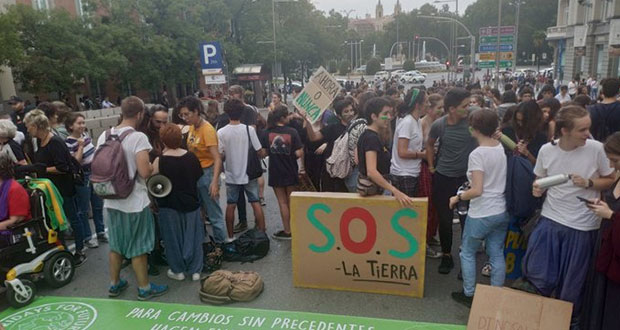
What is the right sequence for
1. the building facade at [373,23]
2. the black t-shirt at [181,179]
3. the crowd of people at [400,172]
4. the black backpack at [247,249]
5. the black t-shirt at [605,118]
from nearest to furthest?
the crowd of people at [400,172] < the black t-shirt at [181,179] < the black backpack at [247,249] < the black t-shirt at [605,118] < the building facade at [373,23]

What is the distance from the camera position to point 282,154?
6.06m

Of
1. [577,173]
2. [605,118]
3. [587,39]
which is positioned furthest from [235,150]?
[587,39]

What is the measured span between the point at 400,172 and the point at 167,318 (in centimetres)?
274

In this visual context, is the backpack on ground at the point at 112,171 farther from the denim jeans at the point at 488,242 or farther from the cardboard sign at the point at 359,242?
the denim jeans at the point at 488,242

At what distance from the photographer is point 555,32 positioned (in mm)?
45719

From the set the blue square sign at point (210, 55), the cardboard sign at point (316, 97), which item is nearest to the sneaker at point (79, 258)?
the cardboard sign at point (316, 97)

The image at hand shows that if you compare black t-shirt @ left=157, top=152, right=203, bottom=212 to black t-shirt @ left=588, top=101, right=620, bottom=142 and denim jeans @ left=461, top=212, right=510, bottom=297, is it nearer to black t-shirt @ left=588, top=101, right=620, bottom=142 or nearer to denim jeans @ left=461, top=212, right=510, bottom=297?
denim jeans @ left=461, top=212, right=510, bottom=297

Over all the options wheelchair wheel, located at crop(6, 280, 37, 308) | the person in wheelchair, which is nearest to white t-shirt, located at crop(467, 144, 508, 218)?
the person in wheelchair

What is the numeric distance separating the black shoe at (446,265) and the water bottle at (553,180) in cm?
180

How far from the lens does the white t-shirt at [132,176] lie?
454cm

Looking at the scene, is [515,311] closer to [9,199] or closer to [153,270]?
[153,270]

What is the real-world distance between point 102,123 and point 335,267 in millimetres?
12746

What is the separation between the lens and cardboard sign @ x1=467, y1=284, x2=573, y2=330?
3508 millimetres

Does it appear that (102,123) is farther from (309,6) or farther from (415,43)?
(415,43)
